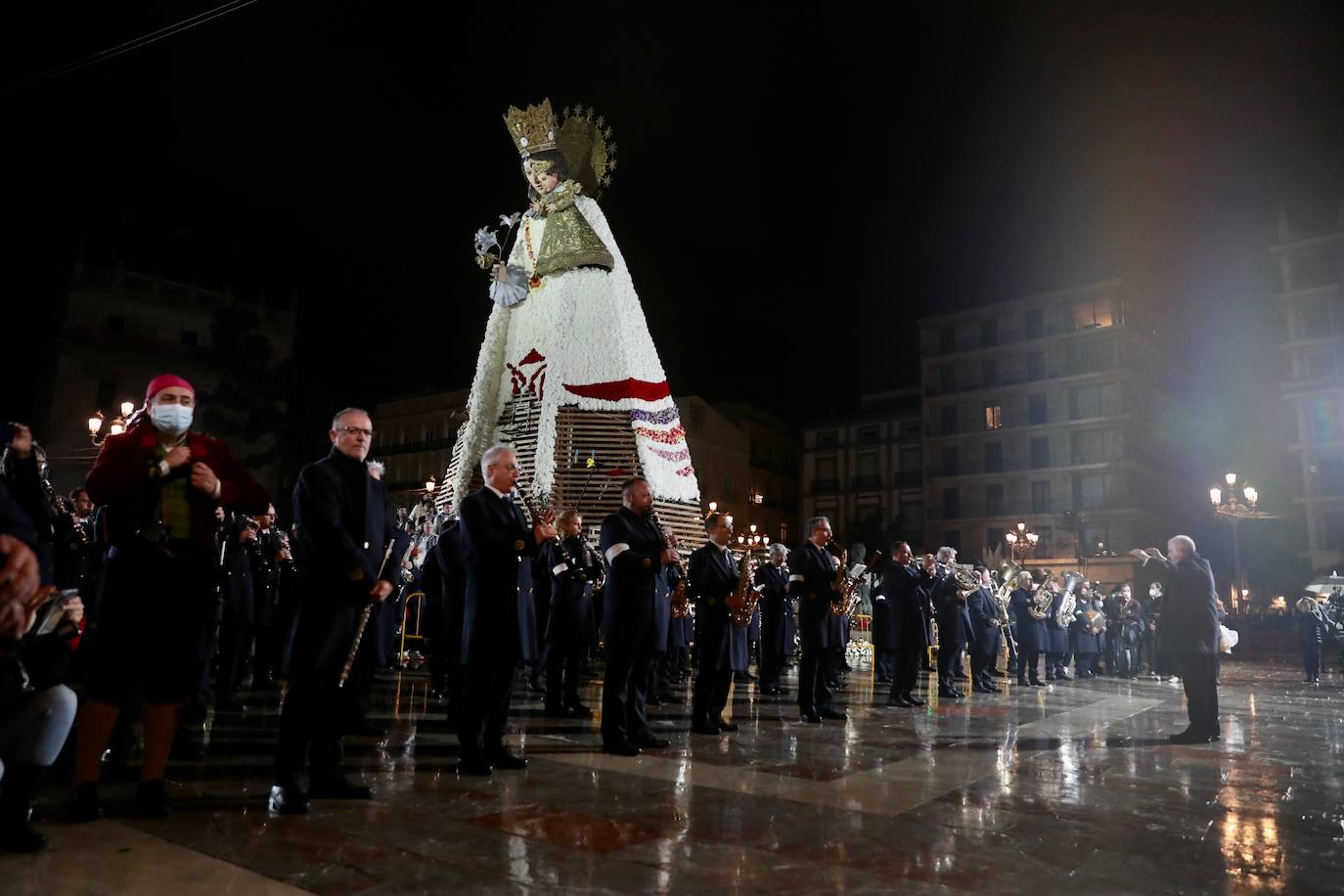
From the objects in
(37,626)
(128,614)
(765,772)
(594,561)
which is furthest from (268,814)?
(594,561)

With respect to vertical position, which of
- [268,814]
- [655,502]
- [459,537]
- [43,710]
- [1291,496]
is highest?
[1291,496]

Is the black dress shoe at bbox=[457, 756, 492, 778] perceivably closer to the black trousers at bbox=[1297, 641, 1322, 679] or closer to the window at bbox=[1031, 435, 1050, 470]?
the black trousers at bbox=[1297, 641, 1322, 679]

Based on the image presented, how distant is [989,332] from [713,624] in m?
46.5

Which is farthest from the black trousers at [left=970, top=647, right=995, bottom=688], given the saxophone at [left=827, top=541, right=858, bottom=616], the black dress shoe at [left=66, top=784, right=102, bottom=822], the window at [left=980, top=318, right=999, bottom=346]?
the window at [left=980, top=318, right=999, bottom=346]

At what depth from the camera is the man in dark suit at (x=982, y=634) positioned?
13.1m

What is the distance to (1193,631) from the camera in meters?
8.04

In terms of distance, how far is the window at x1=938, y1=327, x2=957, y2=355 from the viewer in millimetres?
50906

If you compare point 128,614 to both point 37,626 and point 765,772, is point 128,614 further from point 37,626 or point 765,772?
point 765,772

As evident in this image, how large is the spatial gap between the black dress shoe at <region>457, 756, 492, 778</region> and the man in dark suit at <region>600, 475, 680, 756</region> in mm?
1257

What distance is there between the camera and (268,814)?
3.95 meters

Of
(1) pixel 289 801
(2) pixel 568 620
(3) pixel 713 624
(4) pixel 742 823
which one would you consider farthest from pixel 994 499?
(1) pixel 289 801

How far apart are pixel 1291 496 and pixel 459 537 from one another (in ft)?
166

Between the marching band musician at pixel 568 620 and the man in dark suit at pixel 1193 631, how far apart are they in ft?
17.5

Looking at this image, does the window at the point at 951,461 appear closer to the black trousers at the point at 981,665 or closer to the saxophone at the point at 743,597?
the black trousers at the point at 981,665
